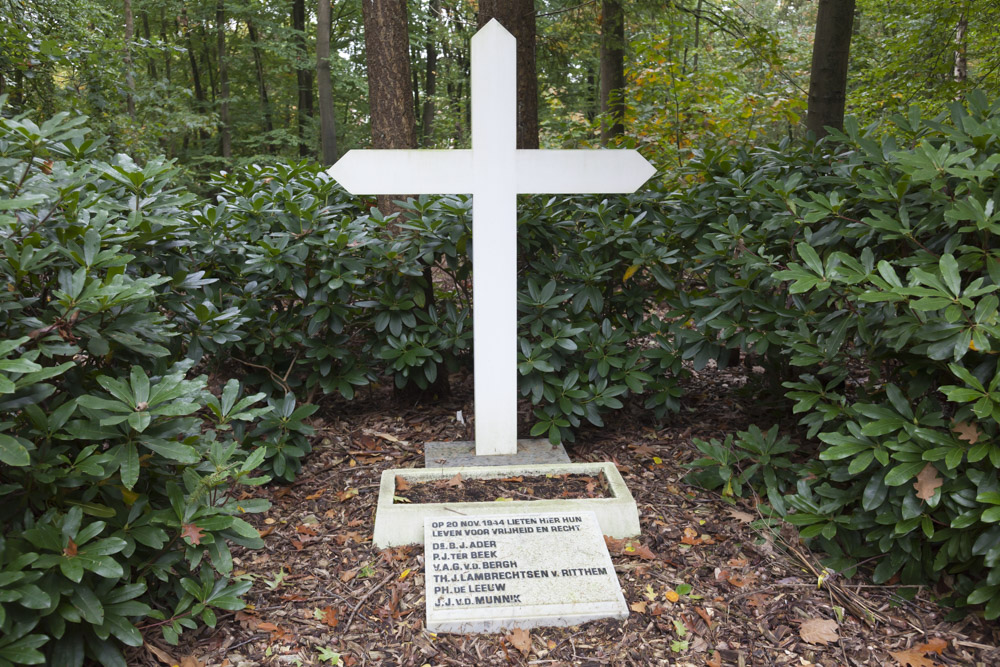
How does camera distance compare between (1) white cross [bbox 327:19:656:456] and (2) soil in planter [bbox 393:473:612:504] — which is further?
(1) white cross [bbox 327:19:656:456]

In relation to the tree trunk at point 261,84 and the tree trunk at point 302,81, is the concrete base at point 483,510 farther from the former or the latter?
the tree trunk at point 261,84

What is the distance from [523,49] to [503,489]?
145 inches

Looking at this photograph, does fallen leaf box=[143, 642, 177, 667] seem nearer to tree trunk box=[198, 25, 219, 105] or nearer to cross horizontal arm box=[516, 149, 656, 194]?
cross horizontal arm box=[516, 149, 656, 194]

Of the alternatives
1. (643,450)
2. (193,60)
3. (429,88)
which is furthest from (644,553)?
(193,60)

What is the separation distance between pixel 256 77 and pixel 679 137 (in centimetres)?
1610

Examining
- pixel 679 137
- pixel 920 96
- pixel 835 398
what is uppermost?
pixel 920 96

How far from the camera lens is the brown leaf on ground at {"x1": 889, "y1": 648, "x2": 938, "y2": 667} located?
2.40 m

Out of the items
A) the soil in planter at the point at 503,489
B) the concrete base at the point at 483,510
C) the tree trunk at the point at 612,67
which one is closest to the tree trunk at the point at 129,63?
the tree trunk at the point at 612,67

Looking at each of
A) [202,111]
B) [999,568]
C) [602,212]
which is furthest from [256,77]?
[999,568]

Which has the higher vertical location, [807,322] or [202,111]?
[202,111]

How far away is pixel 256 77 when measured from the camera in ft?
62.4

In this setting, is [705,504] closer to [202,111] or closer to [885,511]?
[885,511]

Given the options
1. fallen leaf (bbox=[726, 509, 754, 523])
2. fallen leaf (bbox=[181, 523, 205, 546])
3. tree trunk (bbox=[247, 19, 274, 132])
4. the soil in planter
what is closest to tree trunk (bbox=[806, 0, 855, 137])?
fallen leaf (bbox=[726, 509, 754, 523])

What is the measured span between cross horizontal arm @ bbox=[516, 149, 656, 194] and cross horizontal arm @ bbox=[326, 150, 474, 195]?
1.03 ft
